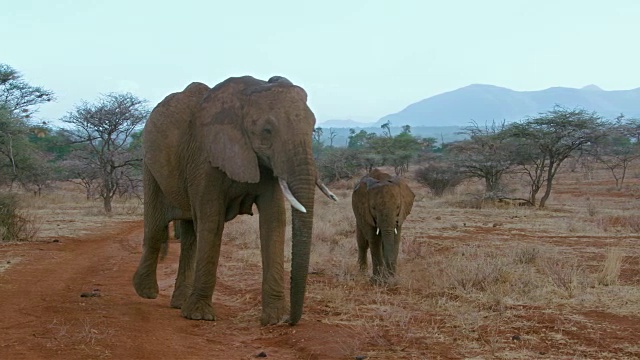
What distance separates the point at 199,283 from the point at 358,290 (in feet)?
7.77

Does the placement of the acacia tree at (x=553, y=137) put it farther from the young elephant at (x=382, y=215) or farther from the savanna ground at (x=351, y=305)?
the young elephant at (x=382, y=215)

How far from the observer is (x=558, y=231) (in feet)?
53.1

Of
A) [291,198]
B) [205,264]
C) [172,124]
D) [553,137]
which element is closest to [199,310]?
[205,264]

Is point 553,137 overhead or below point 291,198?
overhead

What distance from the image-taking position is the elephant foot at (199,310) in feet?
23.2

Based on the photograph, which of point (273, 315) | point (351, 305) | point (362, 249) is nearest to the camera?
point (273, 315)

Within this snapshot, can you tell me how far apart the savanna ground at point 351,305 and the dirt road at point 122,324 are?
2 centimetres

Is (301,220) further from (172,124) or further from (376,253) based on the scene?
(376,253)

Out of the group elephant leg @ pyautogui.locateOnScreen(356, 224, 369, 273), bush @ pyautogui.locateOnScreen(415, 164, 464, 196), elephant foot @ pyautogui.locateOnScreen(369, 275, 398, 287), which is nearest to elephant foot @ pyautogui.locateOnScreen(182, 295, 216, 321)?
elephant foot @ pyautogui.locateOnScreen(369, 275, 398, 287)

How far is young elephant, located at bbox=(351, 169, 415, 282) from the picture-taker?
30.8 ft

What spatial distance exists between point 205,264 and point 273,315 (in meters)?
0.87

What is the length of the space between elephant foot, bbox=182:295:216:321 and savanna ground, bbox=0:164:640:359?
96 millimetres

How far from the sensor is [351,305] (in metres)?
7.52

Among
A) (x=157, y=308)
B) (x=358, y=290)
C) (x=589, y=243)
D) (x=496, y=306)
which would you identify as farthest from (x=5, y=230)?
(x=589, y=243)
